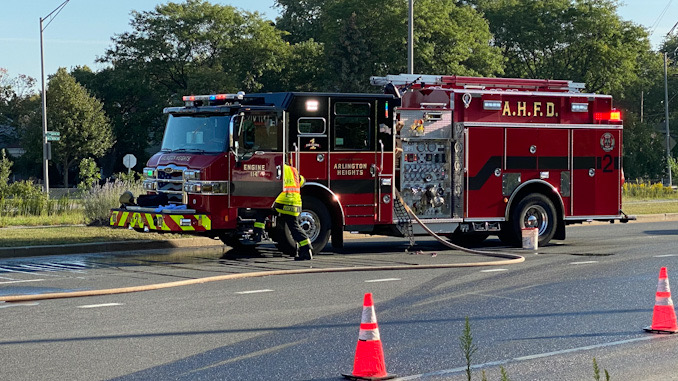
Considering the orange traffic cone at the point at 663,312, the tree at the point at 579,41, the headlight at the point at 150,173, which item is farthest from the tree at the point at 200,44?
the orange traffic cone at the point at 663,312

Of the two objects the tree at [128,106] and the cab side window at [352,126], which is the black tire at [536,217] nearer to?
the cab side window at [352,126]

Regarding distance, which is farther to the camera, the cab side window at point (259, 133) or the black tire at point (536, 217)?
the black tire at point (536, 217)

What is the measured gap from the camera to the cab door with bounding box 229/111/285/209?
15625mm

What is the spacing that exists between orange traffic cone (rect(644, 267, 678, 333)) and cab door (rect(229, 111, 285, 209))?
8040 mm

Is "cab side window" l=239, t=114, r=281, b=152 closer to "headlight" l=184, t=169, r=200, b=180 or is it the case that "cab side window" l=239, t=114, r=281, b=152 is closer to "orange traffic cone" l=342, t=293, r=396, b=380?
"headlight" l=184, t=169, r=200, b=180

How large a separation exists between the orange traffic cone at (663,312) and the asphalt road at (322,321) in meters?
0.23

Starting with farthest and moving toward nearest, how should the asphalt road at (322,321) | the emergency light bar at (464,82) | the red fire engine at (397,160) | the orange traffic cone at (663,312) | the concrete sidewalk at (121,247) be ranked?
the emergency light bar at (464,82), the concrete sidewalk at (121,247), the red fire engine at (397,160), the orange traffic cone at (663,312), the asphalt road at (322,321)

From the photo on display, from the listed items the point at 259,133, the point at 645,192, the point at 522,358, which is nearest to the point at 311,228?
the point at 259,133

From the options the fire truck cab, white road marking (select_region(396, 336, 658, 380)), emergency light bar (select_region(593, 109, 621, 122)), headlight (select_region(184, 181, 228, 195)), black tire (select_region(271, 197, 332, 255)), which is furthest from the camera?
emergency light bar (select_region(593, 109, 621, 122))

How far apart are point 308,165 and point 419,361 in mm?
8561

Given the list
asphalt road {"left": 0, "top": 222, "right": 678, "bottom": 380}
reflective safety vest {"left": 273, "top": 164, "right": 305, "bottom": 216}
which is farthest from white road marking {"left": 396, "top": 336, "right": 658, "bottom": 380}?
reflective safety vest {"left": 273, "top": 164, "right": 305, "bottom": 216}

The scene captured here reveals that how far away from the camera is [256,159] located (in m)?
15.7

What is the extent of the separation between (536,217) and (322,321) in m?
9.66

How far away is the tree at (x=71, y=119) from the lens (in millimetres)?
62375
